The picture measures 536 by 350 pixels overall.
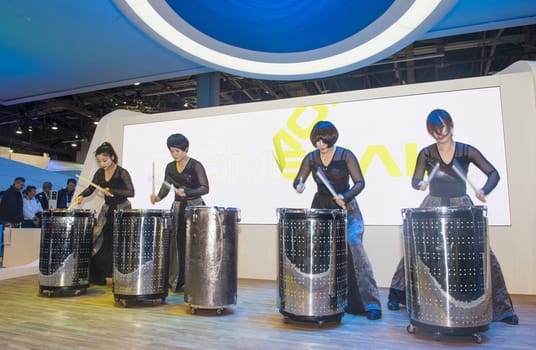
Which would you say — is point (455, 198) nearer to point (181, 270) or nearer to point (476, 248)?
point (476, 248)

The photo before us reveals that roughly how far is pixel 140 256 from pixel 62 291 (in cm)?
143

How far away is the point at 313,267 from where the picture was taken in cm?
316

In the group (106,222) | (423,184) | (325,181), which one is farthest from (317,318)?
(106,222)

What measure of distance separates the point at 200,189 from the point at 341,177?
6.95 feet

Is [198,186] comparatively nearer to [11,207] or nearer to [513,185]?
[513,185]

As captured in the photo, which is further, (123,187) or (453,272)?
(123,187)

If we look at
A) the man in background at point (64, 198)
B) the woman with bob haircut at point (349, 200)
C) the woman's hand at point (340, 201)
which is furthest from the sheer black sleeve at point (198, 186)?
the man in background at point (64, 198)

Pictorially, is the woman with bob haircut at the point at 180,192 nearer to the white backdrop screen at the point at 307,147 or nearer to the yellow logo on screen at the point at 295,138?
the white backdrop screen at the point at 307,147

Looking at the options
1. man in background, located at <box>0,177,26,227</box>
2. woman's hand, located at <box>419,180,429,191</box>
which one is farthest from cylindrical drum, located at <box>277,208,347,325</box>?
man in background, located at <box>0,177,26,227</box>

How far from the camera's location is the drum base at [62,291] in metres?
4.29

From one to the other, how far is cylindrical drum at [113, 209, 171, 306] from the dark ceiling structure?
5944mm

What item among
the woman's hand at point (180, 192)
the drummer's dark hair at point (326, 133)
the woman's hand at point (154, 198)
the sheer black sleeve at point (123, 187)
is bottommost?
the woman's hand at point (154, 198)

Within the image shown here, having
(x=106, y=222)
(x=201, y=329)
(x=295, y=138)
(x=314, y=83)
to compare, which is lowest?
(x=201, y=329)

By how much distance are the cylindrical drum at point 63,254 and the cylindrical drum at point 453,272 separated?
3.70 meters
